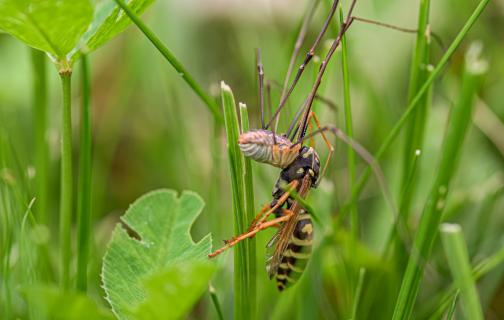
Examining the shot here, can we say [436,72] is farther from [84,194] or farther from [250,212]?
[84,194]

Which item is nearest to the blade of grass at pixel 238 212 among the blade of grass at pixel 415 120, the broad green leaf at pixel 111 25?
the broad green leaf at pixel 111 25

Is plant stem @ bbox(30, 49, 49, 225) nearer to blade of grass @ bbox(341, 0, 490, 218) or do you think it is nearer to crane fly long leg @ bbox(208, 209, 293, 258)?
crane fly long leg @ bbox(208, 209, 293, 258)

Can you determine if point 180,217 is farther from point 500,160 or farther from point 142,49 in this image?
point 142,49

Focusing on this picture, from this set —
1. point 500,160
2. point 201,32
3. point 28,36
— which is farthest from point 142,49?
point 28,36

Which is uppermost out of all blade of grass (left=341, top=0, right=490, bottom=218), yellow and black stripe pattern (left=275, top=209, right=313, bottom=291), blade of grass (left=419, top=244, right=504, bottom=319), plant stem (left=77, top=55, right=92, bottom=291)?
blade of grass (left=341, top=0, right=490, bottom=218)

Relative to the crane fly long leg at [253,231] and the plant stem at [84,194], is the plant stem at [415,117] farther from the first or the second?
the plant stem at [84,194]

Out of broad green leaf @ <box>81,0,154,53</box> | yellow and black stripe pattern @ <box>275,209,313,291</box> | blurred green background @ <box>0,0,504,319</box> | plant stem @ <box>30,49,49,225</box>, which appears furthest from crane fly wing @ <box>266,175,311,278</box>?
plant stem @ <box>30,49,49,225</box>
